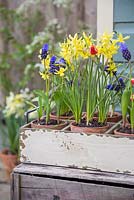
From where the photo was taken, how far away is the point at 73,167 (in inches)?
48.6

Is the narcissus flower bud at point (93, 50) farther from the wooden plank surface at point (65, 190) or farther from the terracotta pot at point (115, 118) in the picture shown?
the wooden plank surface at point (65, 190)

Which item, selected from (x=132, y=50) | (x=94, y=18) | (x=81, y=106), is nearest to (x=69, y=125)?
(x=81, y=106)

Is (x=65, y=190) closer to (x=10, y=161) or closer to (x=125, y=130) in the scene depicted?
(x=125, y=130)

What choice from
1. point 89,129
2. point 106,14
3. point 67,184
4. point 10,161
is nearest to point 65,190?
point 67,184

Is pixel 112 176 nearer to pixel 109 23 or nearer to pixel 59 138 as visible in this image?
pixel 59 138

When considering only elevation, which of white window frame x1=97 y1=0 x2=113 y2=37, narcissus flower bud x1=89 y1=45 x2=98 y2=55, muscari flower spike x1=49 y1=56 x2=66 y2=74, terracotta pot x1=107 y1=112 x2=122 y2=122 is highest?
white window frame x1=97 y1=0 x2=113 y2=37

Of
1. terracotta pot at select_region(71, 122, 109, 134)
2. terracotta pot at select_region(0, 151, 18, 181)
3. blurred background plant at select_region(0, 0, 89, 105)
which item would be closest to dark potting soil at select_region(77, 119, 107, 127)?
terracotta pot at select_region(71, 122, 109, 134)

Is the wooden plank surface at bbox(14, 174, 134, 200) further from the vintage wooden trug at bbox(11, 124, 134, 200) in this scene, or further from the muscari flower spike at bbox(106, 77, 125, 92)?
the muscari flower spike at bbox(106, 77, 125, 92)

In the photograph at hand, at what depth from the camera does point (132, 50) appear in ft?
5.20

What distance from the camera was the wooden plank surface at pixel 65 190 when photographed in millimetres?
1165

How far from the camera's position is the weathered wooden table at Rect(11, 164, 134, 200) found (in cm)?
117

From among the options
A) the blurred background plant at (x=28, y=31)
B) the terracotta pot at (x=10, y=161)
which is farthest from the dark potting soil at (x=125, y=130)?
the blurred background plant at (x=28, y=31)

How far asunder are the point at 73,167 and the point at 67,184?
0.16 feet

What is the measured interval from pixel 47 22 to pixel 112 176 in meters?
2.45
